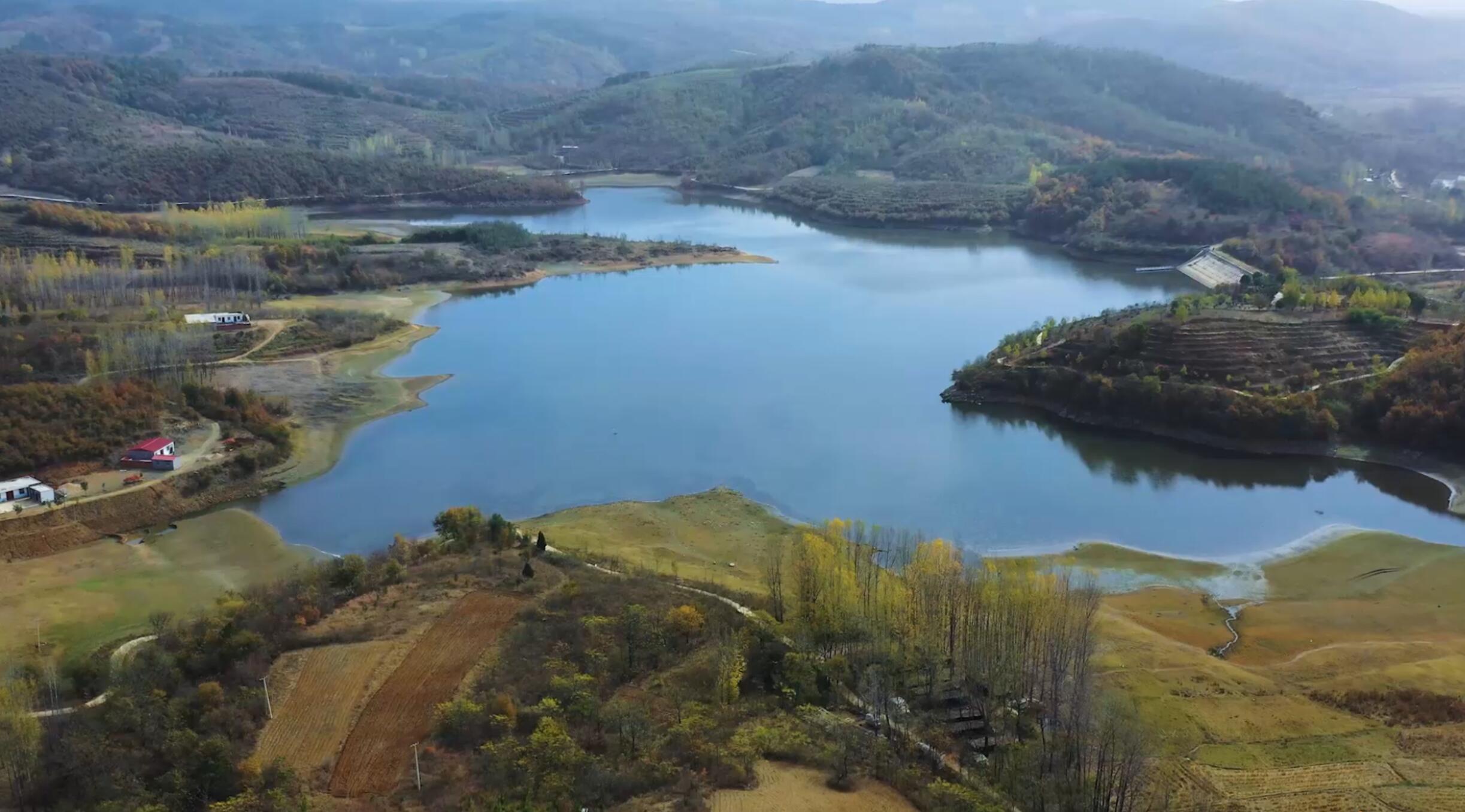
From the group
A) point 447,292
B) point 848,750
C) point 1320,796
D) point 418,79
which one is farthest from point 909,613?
point 418,79

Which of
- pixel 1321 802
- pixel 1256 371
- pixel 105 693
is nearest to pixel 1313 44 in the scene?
pixel 1256 371

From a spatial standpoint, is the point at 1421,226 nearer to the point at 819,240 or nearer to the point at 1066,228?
the point at 1066,228

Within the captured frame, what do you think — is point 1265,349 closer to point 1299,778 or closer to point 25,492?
point 1299,778

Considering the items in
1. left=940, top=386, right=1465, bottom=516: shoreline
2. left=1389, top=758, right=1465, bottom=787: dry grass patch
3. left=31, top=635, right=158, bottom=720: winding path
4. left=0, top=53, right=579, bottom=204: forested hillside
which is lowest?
left=31, top=635, right=158, bottom=720: winding path

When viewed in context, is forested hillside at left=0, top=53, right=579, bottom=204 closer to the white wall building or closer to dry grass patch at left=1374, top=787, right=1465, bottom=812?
the white wall building

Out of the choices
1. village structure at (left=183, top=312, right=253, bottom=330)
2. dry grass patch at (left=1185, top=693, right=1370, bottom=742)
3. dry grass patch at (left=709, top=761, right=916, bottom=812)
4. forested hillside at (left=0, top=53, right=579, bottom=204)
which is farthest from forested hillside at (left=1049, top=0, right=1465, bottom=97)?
dry grass patch at (left=709, top=761, right=916, bottom=812)

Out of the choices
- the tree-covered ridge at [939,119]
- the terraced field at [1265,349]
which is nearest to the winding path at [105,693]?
the terraced field at [1265,349]

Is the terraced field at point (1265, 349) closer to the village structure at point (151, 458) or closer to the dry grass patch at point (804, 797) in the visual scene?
the dry grass patch at point (804, 797)

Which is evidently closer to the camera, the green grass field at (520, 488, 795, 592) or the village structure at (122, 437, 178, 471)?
the green grass field at (520, 488, 795, 592)
